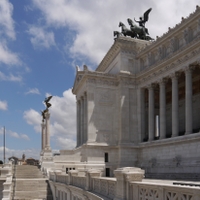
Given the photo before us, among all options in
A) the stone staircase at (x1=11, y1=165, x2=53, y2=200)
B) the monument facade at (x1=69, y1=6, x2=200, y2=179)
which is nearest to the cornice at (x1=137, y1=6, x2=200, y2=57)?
the monument facade at (x1=69, y1=6, x2=200, y2=179)

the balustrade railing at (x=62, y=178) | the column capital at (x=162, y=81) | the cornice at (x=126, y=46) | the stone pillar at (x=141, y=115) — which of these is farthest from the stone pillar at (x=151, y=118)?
the balustrade railing at (x=62, y=178)

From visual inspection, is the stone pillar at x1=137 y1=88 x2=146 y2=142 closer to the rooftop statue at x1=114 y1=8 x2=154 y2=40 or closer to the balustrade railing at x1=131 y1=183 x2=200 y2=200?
the rooftop statue at x1=114 y1=8 x2=154 y2=40

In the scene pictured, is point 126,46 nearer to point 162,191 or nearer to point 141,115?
point 141,115

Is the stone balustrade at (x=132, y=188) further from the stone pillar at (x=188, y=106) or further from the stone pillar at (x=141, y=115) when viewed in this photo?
the stone pillar at (x=141, y=115)

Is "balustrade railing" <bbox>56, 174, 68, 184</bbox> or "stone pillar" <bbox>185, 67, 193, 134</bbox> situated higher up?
"stone pillar" <bbox>185, 67, 193, 134</bbox>

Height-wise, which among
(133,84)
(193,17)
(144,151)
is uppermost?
(193,17)

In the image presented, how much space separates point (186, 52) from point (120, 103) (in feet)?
45.0

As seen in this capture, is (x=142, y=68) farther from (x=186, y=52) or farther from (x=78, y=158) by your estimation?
(x=78, y=158)

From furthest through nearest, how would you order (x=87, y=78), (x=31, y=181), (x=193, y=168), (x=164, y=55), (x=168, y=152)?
1. (x=87, y=78)
2. (x=164, y=55)
3. (x=168, y=152)
4. (x=31, y=181)
5. (x=193, y=168)

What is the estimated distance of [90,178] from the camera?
18.6 meters

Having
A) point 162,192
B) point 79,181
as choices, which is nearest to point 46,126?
point 79,181

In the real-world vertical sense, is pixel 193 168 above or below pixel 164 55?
below

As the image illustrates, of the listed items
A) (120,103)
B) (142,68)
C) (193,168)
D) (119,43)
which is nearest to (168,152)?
(193,168)

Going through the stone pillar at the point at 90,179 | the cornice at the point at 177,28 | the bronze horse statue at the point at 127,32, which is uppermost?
the bronze horse statue at the point at 127,32
